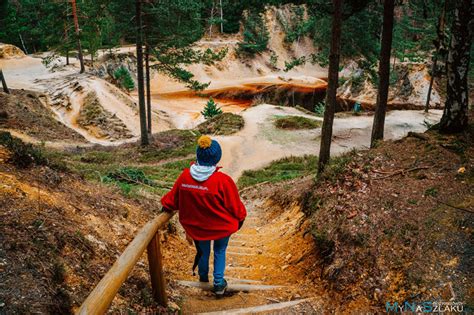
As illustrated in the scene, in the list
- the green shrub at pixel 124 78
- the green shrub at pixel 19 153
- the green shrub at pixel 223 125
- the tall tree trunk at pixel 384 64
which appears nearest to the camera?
the green shrub at pixel 19 153

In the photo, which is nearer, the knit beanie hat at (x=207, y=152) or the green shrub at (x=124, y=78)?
the knit beanie hat at (x=207, y=152)

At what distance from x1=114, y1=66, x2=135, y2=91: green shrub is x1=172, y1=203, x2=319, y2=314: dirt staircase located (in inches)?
1347

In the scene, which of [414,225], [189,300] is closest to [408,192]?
[414,225]

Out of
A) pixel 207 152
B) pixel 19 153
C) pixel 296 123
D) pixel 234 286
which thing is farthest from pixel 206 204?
pixel 296 123

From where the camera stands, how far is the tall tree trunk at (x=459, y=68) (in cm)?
581

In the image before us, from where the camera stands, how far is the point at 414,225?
4.32 metres

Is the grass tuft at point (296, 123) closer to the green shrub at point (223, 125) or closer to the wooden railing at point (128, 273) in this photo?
the green shrub at point (223, 125)

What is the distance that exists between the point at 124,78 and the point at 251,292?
3723 centimetres

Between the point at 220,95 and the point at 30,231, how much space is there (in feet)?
133

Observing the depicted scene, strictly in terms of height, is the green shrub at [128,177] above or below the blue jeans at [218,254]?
below

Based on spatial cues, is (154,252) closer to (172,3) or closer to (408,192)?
(408,192)

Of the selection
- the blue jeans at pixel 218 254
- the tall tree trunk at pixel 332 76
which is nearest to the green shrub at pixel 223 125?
the tall tree trunk at pixel 332 76

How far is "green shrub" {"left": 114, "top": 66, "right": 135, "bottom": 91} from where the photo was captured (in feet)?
120
